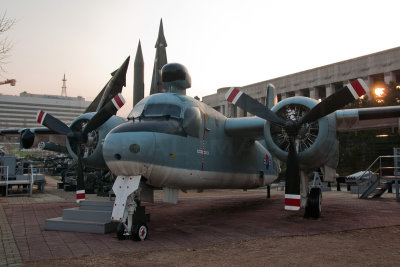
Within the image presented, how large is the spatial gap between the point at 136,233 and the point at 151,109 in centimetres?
353

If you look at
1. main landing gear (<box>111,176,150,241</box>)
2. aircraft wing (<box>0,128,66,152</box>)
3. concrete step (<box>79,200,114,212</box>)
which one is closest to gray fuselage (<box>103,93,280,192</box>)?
main landing gear (<box>111,176,150,241</box>)

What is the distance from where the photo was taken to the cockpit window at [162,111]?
9.98m

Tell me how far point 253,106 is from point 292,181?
2.57m

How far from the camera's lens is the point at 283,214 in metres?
13.2

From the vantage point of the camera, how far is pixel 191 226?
1071 cm

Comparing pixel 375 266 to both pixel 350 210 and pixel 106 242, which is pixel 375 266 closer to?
pixel 106 242

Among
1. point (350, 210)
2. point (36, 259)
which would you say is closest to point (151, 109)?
point (36, 259)

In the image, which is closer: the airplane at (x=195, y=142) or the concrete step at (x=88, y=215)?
the airplane at (x=195, y=142)

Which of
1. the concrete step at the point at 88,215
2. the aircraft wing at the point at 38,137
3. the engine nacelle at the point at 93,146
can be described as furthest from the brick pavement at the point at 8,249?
the aircraft wing at the point at 38,137

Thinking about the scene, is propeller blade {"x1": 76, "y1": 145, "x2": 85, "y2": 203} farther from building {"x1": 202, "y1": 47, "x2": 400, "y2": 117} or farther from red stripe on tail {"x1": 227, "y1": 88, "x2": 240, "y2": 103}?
building {"x1": 202, "y1": 47, "x2": 400, "y2": 117}

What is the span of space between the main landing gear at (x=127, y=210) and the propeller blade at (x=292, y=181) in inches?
169

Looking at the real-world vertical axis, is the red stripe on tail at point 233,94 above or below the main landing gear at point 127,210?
above

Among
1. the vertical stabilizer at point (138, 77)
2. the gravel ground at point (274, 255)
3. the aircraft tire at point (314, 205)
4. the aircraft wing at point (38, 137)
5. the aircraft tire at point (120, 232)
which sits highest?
the vertical stabilizer at point (138, 77)

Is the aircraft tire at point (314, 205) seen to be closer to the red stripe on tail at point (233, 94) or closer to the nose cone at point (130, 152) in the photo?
the red stripe on tail at point (233, 94)
